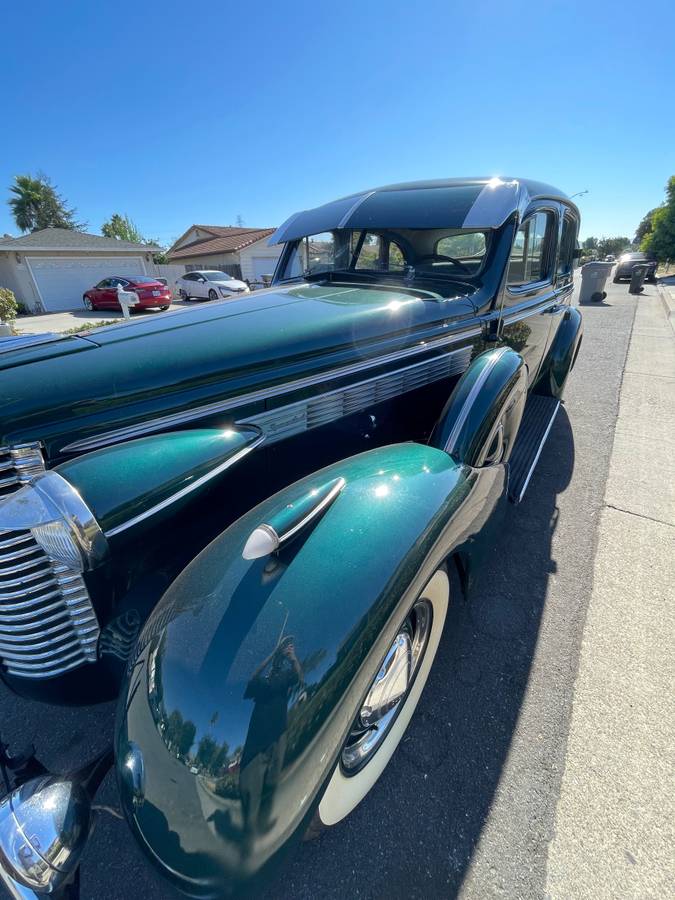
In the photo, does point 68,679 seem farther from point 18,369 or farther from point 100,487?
point 18,369

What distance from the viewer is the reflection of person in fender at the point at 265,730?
3.15 feet

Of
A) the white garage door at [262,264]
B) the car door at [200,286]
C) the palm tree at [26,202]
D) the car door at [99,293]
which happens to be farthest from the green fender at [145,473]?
the palm tree at [26,202]

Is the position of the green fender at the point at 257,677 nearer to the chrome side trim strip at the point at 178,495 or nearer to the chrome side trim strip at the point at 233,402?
the chrome side trim strip at the point at 178,495

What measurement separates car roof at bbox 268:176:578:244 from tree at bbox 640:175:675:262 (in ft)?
107

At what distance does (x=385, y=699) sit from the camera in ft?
4.99

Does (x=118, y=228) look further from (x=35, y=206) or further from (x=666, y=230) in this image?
(x=666, y=230)

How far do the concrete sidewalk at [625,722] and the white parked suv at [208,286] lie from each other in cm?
1842

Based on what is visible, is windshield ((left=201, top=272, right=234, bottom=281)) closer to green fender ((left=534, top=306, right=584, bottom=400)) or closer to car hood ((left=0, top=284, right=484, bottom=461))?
green fender ((left=534, top=306, right=584, bottom=400))

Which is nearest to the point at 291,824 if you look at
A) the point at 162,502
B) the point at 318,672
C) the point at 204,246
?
the point at 318,672

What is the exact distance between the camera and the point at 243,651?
107 centimetres

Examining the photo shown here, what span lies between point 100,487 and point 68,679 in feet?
2.40

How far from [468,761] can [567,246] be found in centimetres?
491

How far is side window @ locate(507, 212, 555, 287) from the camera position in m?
Answer: 3.06

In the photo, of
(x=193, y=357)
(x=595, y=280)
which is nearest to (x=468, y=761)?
(x=193, y=357)
